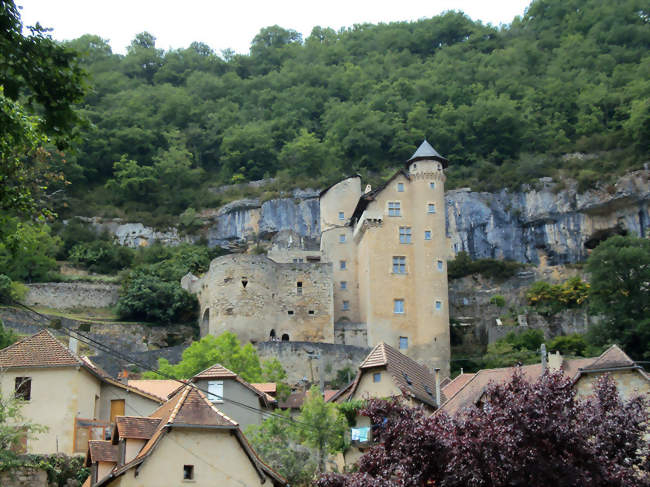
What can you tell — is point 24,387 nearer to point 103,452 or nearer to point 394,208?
point 103,452

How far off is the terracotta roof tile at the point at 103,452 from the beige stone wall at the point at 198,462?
4.90ft

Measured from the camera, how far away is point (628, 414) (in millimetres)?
19625

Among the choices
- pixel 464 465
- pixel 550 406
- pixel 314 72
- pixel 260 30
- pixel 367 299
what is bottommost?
pixel 464 465

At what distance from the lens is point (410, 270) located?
64.8 meters

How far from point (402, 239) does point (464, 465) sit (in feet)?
153

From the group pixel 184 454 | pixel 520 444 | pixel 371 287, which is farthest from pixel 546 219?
pixel 520 444

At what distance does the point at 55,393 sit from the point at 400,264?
37.1 metres

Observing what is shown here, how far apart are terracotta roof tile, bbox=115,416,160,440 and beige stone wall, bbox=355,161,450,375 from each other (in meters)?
38.1

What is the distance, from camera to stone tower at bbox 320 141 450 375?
206 feet

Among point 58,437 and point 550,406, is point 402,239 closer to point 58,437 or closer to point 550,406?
point 58,437

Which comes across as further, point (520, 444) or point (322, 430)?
point (322, 430)

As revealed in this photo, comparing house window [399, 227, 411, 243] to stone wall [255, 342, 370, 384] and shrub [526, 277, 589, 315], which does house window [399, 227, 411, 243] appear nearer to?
shrub [526, 277, 589, 315]

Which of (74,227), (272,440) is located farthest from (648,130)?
(272,440)

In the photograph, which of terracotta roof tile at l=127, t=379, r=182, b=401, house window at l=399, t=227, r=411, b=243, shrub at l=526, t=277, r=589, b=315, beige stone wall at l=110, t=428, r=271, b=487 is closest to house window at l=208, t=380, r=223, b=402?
terracotta roof tile at l=127, t=379, r=182, b=401
